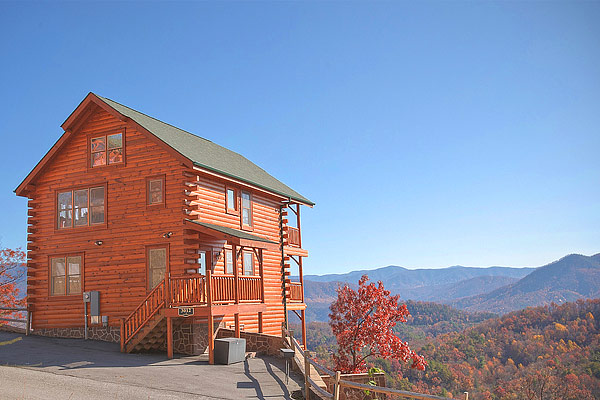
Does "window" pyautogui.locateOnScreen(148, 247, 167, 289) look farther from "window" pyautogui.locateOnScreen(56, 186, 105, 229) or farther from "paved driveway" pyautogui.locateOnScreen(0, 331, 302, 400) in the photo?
"window" pyautogui.locateOnScreen(56, 186, 105, 229)

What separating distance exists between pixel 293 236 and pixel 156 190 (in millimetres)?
9603

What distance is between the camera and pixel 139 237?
22578 millimetres

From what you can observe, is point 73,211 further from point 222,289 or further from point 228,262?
point 222,289

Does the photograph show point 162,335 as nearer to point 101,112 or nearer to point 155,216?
point 155,216

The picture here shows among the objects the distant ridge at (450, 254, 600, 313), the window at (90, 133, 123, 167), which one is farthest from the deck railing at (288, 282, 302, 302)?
the distant ridge at (450, 254, 600, 313)

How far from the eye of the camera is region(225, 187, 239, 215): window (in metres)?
24.6

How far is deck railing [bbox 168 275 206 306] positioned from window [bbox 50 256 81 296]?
614 centimetres

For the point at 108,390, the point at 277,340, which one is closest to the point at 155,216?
the point at 277,340

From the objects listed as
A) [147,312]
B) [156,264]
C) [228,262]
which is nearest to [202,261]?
[156,264]

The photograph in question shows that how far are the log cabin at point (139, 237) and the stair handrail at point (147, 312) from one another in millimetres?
43

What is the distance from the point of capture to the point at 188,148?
2430cm

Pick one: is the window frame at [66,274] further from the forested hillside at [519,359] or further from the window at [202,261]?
the forested hillside at [519,359]

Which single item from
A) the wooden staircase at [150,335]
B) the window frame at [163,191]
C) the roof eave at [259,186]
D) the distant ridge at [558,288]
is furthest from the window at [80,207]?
the distant ridge at [558,288]

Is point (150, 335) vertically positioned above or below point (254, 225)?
below
